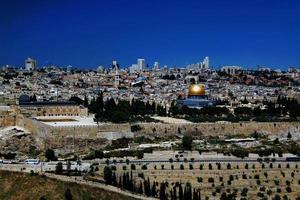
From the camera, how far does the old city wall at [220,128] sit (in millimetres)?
54281

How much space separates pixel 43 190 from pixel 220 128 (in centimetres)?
2566

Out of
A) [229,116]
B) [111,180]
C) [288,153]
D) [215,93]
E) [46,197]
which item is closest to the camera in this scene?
[46,197]

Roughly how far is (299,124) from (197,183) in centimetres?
2239

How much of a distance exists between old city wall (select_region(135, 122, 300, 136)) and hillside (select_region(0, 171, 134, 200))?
20207mm

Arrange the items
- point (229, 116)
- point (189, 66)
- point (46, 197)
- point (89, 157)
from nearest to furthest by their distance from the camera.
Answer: point (46, 197) < point (89, 157) < point (229, 116) < point (189, 66)

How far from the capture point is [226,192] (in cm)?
3669

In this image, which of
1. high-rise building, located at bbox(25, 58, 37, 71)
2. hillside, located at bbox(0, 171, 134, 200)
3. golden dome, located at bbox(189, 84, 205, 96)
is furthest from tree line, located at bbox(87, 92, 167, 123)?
high-rise building, located at bbox(25, 58, 37, 71)

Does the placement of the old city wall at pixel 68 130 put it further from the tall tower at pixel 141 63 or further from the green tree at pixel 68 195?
the tall tower at pixel 141 63

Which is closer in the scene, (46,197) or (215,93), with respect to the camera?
(46,197)

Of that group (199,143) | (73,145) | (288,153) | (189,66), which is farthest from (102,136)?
(189,66)

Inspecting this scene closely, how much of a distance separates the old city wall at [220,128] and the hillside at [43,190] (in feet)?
66.3

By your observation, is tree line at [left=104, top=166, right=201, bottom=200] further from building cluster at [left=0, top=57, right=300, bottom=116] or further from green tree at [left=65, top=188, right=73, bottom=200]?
building cluster at [left=0, top=57, right=300, bottom=116]

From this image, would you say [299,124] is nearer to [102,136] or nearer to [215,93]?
[102,136]

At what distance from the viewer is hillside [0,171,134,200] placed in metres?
32.3
